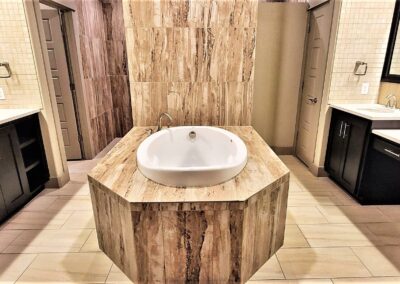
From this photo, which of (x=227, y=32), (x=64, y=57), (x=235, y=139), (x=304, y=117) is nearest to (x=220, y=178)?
(x=235, y=139)

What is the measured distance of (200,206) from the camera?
137 centimetres

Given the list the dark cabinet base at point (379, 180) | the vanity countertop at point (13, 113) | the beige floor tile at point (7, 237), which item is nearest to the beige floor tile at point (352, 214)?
the dark cabinet base at point (379, 180)

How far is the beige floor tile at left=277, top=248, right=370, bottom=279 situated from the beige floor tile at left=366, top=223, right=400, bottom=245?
1.05 ft

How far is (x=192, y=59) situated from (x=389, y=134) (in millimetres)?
1873

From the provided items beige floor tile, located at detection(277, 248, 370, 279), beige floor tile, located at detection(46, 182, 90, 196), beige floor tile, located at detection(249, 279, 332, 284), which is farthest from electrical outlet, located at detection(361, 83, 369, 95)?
beige floor tile, located at detection(46, 182, 90, 196)

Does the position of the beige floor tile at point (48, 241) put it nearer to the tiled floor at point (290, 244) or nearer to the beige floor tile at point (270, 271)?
the tiled floor at point (290, 244)

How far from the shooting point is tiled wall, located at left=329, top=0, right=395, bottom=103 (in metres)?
2.57

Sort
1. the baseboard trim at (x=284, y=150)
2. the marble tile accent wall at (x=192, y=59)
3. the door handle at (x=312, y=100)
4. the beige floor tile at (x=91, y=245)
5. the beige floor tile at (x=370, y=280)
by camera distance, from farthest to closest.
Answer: the baseboard trim at (x=284, y=150) → the door handle at (x=312, y=100) → the marble tile accent wall at (x=192, y=59) → the beige floor tile at (x=91, y=245) → the beige floor tile at (x=370, y=280)

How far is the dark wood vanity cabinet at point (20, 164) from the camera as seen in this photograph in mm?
2154

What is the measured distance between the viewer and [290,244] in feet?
6.24

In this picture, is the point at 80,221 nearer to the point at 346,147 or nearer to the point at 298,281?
the point at 298,281

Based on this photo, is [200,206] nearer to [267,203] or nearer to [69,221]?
[267,203]

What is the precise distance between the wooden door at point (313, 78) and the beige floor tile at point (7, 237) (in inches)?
123

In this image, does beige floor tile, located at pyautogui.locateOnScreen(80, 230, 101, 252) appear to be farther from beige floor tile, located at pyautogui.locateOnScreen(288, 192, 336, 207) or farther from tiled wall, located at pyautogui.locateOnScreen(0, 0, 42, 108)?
beige floor tile, located at pyautogui.locateOnScreen(288, 192, 336, 207)
